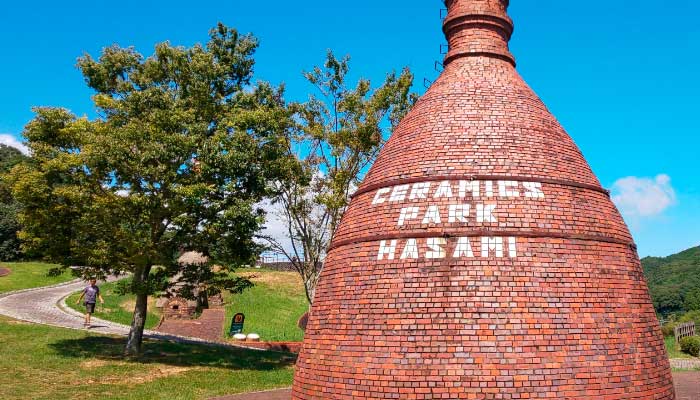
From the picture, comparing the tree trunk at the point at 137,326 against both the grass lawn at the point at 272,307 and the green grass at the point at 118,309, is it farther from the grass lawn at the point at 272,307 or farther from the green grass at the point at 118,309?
the green grass at the point at 118,309

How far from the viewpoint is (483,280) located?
24.5 ft

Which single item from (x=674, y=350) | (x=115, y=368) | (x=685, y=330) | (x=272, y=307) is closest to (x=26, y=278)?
(x=272, y=307)

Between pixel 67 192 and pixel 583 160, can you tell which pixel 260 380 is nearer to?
pixel 67 192

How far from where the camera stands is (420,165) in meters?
8.88

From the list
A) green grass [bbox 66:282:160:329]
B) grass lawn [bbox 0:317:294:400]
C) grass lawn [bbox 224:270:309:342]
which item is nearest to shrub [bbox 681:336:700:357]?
grass lawn [bbox 224:270:309:342]

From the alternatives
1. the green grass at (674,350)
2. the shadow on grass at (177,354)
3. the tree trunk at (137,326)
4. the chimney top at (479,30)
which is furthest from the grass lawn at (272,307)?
the green grass at (674,350)

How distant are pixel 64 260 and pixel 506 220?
1526cm

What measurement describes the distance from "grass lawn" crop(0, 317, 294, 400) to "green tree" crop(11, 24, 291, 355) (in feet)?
5.31

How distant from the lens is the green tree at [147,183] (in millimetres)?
16734

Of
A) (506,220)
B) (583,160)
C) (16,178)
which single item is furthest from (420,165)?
(16,178)

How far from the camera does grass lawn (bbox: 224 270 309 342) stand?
27406 mm

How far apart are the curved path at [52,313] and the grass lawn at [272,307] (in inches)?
163

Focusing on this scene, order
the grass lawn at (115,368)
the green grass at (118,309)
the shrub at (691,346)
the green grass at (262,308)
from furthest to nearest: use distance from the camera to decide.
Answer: the green grass at (262,308) → the green grass at (118,309) → the shrub at (691,346) → the grass lawn at (115,368)

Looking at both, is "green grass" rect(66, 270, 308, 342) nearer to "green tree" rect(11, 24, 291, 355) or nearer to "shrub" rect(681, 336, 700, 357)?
"green tree" rect(11, 24, 291, 355)
